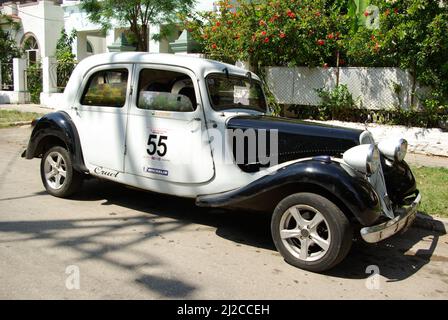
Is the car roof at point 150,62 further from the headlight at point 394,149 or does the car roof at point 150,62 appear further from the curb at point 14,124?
the curb at point 14,124

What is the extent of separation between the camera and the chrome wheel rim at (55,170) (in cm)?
600

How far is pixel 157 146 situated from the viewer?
5055 millimetres

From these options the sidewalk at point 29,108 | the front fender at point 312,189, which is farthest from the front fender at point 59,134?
the sidewalk at point 29,108

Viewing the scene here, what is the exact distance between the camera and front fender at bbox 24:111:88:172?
18.6 feet

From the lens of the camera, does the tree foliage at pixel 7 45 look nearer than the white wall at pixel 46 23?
No

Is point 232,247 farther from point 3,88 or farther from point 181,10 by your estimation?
point 3,88

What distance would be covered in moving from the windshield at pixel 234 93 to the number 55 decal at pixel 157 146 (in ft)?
2.18

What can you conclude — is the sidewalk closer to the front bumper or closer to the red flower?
the red flower

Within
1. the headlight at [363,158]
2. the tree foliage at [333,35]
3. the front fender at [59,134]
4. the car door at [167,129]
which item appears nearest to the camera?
the headlight at [363,158]

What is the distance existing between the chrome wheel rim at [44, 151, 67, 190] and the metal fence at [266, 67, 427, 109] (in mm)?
6911

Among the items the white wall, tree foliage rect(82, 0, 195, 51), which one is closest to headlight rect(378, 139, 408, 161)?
tree foliage rect(82, 0, 195, 51)

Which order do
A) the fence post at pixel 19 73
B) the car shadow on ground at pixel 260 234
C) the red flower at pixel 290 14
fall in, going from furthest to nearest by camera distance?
the fence post at pixel 19 73 → the red flower at pixel 290 14 → the car shadow on ground at pixel 260 234

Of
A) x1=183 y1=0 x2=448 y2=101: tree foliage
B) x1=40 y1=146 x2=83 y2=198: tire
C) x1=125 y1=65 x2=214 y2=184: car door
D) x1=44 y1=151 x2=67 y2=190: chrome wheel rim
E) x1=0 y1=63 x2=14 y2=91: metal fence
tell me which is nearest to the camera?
x1=125 y1=65 x2=214 y2=184: car door

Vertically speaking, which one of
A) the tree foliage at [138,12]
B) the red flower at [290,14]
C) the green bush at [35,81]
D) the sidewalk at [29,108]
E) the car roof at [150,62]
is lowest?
the sidewalk at [29,108]
